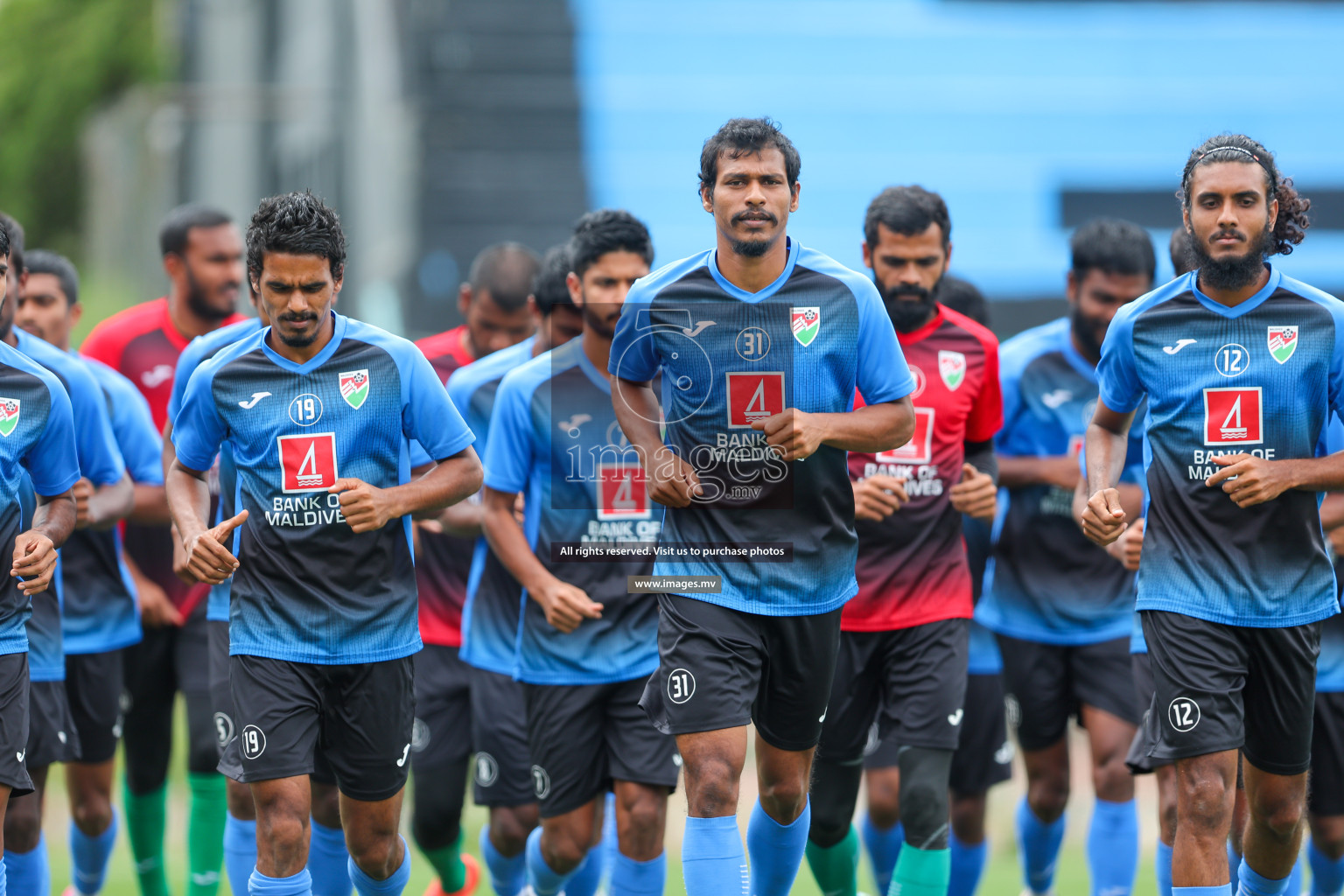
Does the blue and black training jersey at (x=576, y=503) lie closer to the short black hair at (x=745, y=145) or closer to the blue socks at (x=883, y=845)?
the short black hair at (x=745, y=145)

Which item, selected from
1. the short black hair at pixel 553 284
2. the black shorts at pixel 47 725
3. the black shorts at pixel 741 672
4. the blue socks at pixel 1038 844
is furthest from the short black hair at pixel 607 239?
the blue socks at pixel 1038 844

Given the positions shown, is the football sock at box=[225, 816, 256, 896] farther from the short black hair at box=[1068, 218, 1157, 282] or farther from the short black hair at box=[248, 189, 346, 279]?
the short black hair at box=[1068, 218, 1157, 282]

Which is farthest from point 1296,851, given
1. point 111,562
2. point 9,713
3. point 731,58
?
point 731,58

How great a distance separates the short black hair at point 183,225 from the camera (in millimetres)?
7551

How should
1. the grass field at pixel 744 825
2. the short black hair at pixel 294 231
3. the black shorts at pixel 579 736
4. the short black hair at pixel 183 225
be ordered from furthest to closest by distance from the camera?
the grass field at pixel 744 825
the short black hair at pixel 183 225
the black shorts at pixel 579 736
the short black hair at pixel 294 231

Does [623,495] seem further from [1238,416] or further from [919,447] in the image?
[1238,416]

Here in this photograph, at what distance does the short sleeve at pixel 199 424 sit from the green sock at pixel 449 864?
7.74 feet

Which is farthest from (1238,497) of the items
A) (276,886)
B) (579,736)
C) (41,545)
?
(41,545)

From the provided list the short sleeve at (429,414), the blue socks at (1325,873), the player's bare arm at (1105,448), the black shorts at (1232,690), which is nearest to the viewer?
the black shorts at (1232,690)

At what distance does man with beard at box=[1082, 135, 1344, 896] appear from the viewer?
17.0ft

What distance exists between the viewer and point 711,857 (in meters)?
5.02

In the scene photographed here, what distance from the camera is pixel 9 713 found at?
16.7 feet

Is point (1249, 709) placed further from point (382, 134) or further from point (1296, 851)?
point (382, 134)

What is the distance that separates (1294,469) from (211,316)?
475cm
